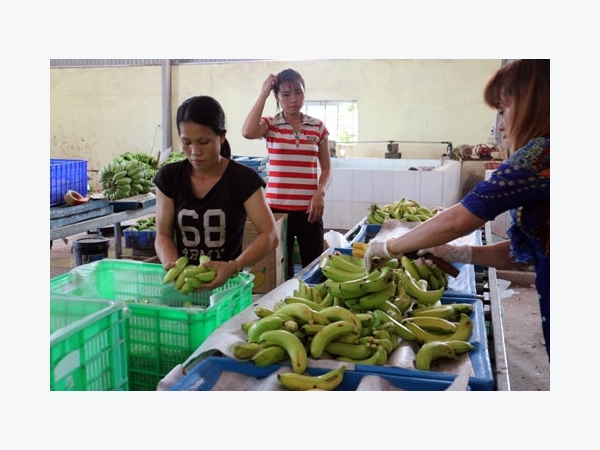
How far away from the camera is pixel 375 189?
26.2 ft

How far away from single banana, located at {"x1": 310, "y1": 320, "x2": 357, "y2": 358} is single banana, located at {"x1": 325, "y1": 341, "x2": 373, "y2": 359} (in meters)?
0.02

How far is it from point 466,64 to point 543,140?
32.4 ft

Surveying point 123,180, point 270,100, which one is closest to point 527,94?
point 123,180

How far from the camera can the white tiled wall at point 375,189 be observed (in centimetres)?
788

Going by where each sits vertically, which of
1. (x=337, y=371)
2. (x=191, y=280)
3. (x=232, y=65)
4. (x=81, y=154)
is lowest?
(x=337, y=371)

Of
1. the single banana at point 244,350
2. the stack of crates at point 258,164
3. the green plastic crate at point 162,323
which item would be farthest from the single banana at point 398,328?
the stack of crates at point 258,164

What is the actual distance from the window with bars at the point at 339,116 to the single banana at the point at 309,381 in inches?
405

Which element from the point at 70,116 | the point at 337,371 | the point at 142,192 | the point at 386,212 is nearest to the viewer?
the point at 337,371

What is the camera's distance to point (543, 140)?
1562 millimetres

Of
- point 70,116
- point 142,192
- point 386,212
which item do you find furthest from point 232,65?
point 386,212

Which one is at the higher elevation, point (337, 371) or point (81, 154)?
point (81, 154)

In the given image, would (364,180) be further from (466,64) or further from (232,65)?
(232,65)

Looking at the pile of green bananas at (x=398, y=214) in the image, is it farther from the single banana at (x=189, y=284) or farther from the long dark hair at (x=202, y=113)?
the single banana at (x=189, y=284)

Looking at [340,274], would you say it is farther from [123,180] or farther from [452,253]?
[123,180]
